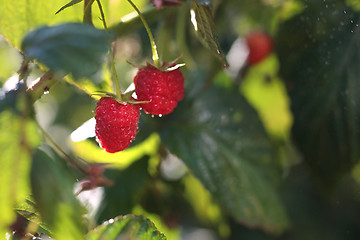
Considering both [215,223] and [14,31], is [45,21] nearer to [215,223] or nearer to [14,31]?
[14,31]

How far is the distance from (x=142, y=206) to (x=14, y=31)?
1.55ft

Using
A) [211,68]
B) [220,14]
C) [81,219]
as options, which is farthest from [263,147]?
[81,219]

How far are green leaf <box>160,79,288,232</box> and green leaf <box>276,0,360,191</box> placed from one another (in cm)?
8

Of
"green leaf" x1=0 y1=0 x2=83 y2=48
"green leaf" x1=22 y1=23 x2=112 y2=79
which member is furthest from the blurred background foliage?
"green leaf" x1=22 y1=23 x2=112 y2=79

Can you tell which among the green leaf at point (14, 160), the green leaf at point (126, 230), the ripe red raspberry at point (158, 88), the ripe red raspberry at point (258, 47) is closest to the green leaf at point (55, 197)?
the green leaf at point (14, 160)

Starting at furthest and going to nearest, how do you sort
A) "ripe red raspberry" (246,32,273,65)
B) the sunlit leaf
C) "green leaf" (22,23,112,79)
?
"ripe red raspberry" (246,32,273,65), the sunlit leaf, "green leaf" (22,23,112,79)

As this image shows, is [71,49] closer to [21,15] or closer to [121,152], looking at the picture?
[21,15]

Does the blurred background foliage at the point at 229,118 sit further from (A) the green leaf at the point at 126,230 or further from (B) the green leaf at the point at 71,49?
(B) the green leaf at the point at 71,49

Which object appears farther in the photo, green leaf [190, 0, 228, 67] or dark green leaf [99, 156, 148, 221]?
dark green leaf [99, 156, 148, 221]

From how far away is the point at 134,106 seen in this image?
71 centimetres

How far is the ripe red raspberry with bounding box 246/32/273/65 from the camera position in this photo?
1.30 m

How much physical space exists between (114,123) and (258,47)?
0.71m

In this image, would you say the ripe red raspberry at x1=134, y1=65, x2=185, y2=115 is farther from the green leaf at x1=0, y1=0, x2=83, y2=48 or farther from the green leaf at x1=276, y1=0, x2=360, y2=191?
the green leaf at x1=276, y1=0, x2=360, y2=191

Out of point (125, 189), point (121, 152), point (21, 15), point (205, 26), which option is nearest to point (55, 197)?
point (205, 26)
